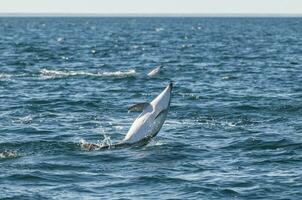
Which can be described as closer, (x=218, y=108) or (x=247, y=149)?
(x=247, y=149)

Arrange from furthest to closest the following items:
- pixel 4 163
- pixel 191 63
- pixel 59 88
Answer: pixel 191 63 → pixel 59 88 → pixel 4 163

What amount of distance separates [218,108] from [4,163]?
15.0 metres

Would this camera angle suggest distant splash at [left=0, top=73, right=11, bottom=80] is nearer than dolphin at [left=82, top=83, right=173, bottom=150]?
No

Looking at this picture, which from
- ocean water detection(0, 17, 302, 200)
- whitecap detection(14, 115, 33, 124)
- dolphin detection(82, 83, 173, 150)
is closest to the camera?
ocean water detection(0, 17, 302, 200)

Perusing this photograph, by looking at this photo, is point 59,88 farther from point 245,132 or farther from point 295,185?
point 295,185

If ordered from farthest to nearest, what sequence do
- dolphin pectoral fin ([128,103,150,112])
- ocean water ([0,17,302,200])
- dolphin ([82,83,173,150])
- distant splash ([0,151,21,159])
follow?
dolphin ([82,83,173,150])
dolphin pectoral fin ([128,103,150,112])
distant splash ([0,151,21,159])
ocean water ([0,17,302,200])

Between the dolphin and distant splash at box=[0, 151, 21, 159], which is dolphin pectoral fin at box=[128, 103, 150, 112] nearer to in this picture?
the dolphin

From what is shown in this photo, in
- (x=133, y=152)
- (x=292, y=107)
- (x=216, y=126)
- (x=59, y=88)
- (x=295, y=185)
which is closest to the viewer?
(x=295, y=185)

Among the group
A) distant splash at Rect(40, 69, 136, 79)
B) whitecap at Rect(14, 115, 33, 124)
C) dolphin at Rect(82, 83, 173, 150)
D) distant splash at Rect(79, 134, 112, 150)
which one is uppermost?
dolphin at Rect(82, 83, 173, 150)

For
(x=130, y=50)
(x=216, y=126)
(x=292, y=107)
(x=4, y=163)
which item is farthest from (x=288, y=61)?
(x=4, y=163)

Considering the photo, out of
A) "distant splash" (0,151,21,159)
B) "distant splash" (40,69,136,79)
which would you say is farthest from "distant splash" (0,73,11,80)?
"distant splash" (0,151,21,159)

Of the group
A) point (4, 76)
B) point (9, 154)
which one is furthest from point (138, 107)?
point (4, 76)

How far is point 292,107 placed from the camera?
37219mm

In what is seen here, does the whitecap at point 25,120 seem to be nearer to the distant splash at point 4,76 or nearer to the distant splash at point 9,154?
the distant splash at point 9,154
